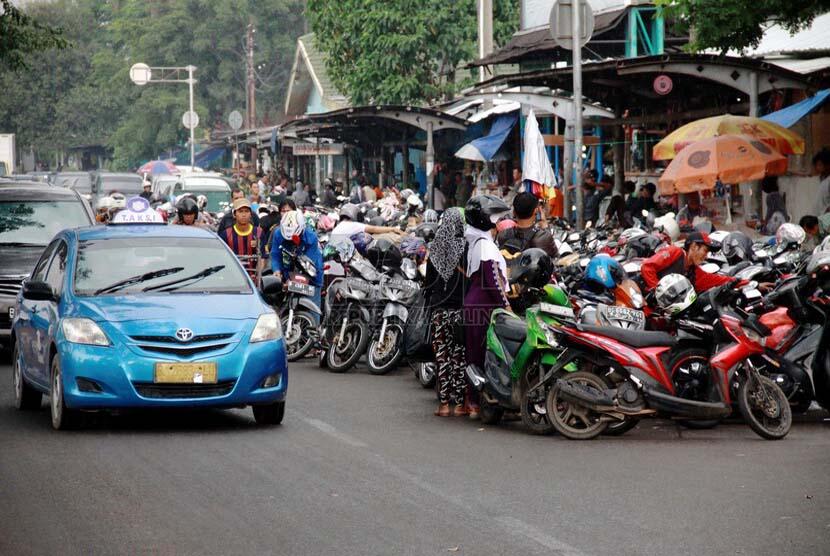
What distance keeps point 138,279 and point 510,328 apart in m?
2.93

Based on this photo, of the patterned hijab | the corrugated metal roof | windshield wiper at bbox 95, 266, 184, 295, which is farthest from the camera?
the corrugated metal roof

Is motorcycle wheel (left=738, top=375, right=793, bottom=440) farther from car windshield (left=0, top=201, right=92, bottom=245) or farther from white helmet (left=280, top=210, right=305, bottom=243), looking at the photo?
car windshield (left=0, top=201, right=92, bottom=245)

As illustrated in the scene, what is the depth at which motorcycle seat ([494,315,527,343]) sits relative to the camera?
11390 millimetres

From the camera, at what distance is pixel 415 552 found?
6992 mm

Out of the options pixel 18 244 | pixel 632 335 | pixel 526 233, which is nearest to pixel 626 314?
pixel 632 335

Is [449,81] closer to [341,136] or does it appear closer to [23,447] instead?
[341,136]

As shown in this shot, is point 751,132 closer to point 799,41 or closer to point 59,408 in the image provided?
point 799,41

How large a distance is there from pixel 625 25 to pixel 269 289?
69.3 feet

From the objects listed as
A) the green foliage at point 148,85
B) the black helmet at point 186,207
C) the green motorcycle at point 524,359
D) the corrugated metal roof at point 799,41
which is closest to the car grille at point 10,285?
the black helmet at point 186,207

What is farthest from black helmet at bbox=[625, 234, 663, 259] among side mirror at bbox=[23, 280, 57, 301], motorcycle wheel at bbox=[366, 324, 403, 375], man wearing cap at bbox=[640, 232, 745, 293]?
side mirror at bbox=[23, 280, 57, 301]

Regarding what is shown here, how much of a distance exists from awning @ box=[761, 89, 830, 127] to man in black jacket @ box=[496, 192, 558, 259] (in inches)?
247

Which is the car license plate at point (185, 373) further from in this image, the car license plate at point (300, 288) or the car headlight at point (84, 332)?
the car license plate at point (300, 288)

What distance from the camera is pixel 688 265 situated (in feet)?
43.6

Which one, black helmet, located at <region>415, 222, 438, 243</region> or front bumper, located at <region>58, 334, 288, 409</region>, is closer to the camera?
front bumper, located at <region>58, 334, 288, 409</region>
